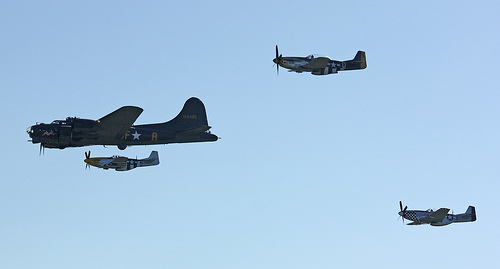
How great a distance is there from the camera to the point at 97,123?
62688 millimetres

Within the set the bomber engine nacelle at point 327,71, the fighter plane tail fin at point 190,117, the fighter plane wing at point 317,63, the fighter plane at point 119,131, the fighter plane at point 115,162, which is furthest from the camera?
the fighter plane at point 115,162

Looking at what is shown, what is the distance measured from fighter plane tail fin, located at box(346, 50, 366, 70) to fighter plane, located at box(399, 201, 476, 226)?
16.9 metres

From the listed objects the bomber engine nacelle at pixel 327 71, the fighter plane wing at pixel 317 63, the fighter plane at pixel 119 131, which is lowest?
the fighter plane at pixel 119 131

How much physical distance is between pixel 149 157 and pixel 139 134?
17.3 metres

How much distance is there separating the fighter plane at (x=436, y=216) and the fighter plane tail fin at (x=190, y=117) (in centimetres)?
2773

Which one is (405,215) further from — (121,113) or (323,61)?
(121,113)

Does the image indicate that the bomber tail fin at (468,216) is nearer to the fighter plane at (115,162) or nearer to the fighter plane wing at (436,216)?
the fighter plane wing at (436,216)

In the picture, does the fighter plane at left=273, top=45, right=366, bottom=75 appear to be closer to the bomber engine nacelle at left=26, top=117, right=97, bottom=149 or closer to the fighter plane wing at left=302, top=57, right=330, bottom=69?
the fighter plane wing at left=302, top=57, right=330, bottom=69

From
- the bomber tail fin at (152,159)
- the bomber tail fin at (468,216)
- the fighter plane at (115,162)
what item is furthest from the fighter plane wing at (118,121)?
the bomber tail fin at (468,216)

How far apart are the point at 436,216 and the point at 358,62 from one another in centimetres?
1832

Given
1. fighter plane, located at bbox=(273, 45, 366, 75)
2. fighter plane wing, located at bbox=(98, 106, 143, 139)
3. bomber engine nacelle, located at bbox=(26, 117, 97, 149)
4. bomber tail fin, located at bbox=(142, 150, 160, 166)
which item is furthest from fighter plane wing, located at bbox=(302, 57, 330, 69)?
bomber engine nacelle, located at bbox=(26, 117, 97, 149)

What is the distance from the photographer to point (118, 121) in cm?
6269

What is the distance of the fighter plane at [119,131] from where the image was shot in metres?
62.3

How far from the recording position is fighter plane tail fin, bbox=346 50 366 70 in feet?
255
